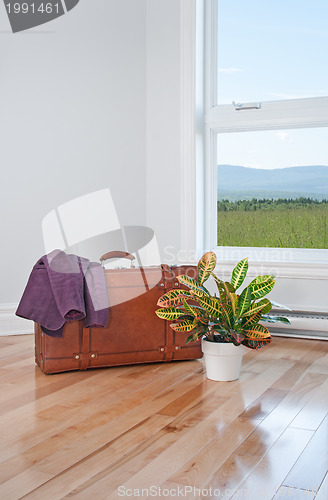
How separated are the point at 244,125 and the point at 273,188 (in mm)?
430

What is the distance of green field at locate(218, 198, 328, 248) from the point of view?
135 inches

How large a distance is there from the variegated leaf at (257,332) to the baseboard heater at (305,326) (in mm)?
961

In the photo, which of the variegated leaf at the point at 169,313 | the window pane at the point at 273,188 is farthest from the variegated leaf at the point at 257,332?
the window pane at the point at 273,188

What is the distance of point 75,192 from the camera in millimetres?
3449

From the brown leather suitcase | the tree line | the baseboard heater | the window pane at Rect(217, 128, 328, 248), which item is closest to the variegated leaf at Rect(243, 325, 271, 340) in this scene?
the brown leather suitcase

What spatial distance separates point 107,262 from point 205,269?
4.01 feet

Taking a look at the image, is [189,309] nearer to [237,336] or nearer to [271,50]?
[237,336]

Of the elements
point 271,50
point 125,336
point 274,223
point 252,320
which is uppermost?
point 271,50

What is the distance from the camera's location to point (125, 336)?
254 cm

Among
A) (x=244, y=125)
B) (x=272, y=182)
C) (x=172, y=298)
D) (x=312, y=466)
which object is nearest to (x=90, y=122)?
(x=244, y=125)

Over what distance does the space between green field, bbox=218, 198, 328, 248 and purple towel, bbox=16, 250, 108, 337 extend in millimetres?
1320

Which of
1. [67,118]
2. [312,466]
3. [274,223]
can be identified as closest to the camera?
[312,466]

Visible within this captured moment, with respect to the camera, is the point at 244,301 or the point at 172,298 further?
the point at 172,298

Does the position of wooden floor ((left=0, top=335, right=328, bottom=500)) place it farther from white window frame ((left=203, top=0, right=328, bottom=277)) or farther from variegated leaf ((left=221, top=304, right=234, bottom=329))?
white window frame ((left=203, top=0, right=328, bottom=277))
